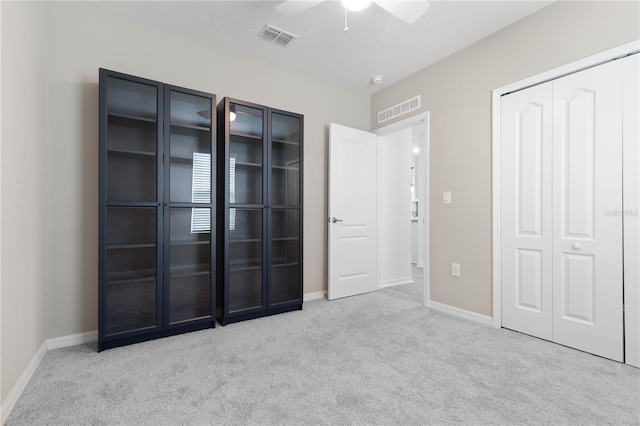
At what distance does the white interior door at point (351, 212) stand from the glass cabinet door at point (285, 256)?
56cm

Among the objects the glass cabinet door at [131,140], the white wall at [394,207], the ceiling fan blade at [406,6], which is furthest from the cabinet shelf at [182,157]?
the white wall at [394,207]

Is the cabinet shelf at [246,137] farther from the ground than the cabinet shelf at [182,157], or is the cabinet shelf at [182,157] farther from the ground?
the cabinet shelf at [246,137]

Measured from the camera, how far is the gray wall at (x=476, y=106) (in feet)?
7.45

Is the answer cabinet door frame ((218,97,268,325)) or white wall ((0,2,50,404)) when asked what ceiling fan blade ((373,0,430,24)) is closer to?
cabinet door frame ((218,97,268,325))

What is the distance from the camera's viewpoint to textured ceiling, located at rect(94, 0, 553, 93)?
2473mm

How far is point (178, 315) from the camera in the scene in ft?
8.38

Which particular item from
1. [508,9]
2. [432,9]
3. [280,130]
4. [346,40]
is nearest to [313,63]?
[346,40]

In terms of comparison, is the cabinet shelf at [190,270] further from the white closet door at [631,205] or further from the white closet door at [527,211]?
the white closet door at [631,205]

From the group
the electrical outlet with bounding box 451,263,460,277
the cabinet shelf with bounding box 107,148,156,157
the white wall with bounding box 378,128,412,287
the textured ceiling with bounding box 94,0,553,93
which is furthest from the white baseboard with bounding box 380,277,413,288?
the cabinet shelf with bounding box 107,148,156,157

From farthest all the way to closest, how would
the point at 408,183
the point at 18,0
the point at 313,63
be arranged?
the point at 408,183 → the point at 313,63 → the point at 18,0

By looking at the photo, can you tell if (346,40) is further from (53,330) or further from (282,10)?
(53,330)

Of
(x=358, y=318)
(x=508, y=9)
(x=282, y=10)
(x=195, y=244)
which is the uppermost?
(x=508, y=9)

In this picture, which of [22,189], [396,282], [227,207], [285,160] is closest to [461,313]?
[396,282]

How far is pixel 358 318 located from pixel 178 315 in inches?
66.2
